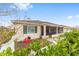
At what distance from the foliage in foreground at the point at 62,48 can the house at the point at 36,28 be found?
0.07 m

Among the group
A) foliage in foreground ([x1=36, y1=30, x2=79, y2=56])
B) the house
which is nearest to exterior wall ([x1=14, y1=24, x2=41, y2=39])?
the house

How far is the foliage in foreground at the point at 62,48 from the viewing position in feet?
5.32

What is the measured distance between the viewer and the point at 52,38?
164 centimetres

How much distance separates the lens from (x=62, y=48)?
64.1 inches

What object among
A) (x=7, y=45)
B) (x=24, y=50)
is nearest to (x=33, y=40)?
(x=24, y=50)

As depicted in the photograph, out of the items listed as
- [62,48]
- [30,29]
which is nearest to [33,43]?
[30,29]

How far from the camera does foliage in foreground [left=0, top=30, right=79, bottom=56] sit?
162cm

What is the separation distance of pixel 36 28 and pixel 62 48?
11.4 inches

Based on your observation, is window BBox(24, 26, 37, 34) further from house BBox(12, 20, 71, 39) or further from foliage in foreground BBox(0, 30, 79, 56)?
foliage in foreground BBox(0, 30, 79, 56)

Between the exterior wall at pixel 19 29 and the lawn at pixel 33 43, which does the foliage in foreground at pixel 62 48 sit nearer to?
the lawn at pixel 33 43

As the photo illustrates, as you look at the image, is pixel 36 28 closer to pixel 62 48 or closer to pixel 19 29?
pixel 19 29

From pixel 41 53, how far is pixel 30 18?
1.06 ft

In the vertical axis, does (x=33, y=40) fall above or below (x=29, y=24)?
below

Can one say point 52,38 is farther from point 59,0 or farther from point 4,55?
point 4,55
